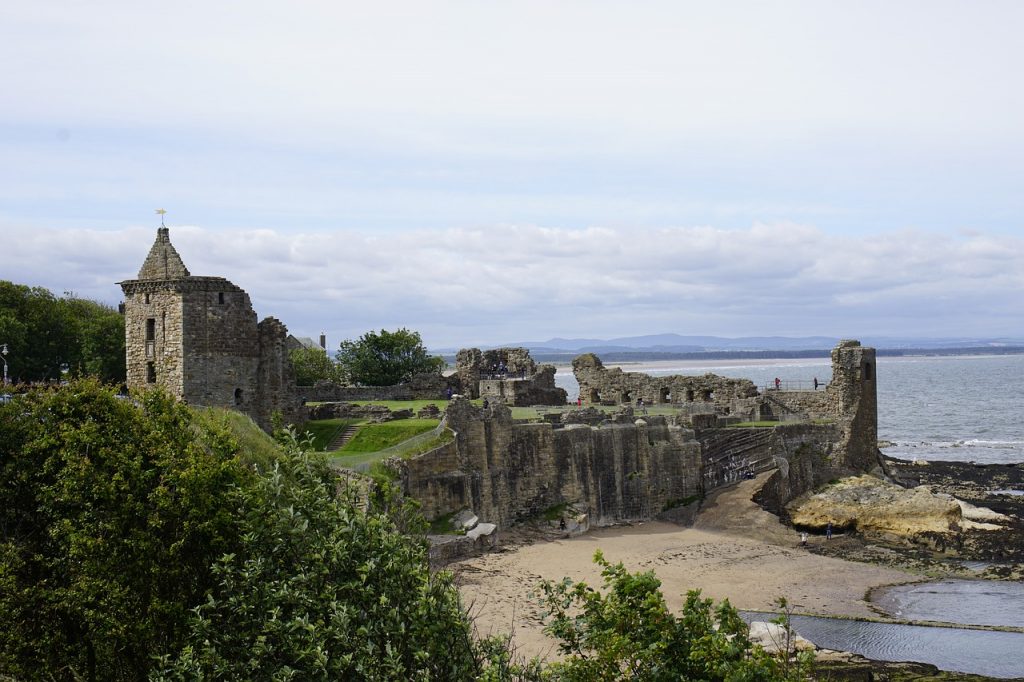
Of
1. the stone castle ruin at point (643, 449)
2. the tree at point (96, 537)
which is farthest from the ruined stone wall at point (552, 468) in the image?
the tree at point (96, 537)

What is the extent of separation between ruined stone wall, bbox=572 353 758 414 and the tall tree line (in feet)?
78.2

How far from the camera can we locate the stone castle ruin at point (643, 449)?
3869 centimetres

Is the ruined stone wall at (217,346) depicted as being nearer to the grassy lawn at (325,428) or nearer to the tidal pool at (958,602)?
the grassy lawn at (325,428)

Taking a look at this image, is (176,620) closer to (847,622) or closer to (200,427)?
(200,427)

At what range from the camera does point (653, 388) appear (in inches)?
2210

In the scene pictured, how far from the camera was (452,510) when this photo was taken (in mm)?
37406

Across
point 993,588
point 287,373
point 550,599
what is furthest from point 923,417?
point 550,599

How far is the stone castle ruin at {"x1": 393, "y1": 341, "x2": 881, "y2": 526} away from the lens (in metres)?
38.7

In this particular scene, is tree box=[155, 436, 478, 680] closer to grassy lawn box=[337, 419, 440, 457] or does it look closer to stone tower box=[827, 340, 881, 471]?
grassy lawn box=[337, 419, 440, 457]

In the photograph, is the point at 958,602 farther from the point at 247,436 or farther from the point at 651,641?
the point at 247,436

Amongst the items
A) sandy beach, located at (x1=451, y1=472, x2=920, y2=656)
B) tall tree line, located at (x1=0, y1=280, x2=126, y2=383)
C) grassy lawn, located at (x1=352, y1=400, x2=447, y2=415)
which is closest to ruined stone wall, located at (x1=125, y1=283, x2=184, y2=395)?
grassy lawn, located at (x1=352, y1=400, x2=447, y2=415)

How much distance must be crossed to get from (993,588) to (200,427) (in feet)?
88.5

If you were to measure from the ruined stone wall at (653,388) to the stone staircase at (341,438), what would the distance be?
20.3m

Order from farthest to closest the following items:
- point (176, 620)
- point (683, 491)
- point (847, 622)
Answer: point (683, 491)
point (847, 622)
point (176, 620)
